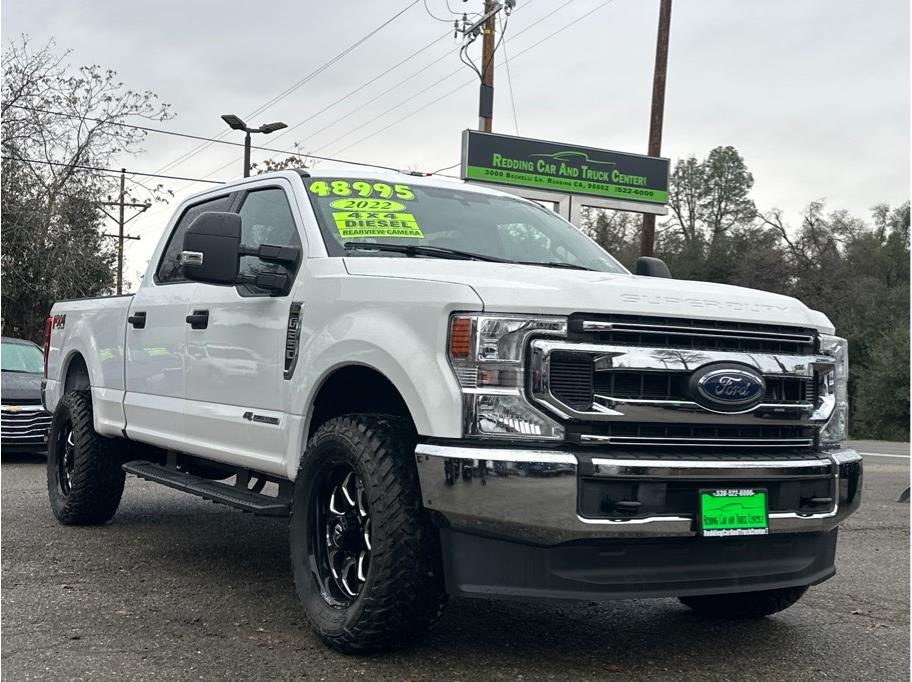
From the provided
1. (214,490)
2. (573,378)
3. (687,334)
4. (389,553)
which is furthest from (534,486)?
(214,490)

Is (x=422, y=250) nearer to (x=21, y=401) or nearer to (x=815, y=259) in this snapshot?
(x=21, y=401)

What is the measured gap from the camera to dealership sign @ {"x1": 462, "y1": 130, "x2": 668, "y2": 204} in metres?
21.6

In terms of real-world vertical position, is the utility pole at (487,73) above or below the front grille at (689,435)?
above

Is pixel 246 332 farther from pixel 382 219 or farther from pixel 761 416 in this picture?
pixel 761 416

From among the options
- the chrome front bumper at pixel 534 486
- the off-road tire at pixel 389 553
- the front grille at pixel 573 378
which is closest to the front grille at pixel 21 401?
the off-road tire at pixel 389 553

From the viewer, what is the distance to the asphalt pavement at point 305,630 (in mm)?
3990

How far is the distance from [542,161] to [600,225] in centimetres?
4121

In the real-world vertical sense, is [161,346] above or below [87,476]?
above

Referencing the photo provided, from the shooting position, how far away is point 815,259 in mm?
55531

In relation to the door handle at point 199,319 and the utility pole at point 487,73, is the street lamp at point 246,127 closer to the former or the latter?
the utility pole at point 487,73

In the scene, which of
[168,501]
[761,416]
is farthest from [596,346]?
[168,501]

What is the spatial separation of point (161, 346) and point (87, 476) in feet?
4.48

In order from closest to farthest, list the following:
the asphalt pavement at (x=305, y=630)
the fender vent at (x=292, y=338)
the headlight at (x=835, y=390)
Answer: the asphalt pavement at (x=305, y=630) → the headlight at (x=835, y=390) → the fender vent at (x=292, y=338)

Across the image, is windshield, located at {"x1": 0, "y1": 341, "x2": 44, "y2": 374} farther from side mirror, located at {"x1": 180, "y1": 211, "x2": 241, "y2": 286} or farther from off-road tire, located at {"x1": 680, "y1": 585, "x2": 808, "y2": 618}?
off-road tire, located at {"x1": 680, "y1": 585, "x2": 808, "y2": 618}
